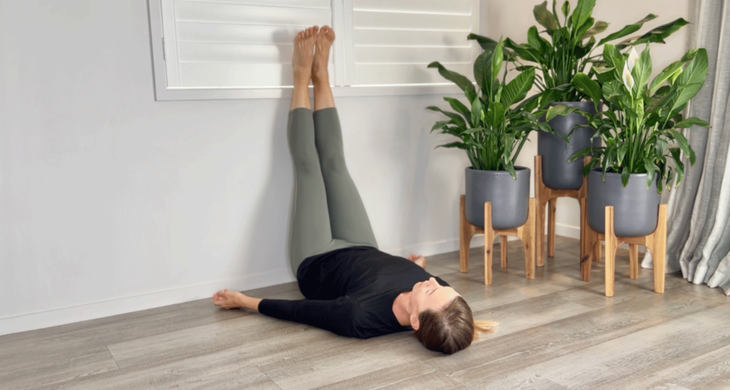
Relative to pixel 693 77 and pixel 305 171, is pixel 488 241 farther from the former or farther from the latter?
pixel 693 77

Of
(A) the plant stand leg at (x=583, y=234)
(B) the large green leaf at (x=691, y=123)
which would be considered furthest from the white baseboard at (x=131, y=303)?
(B) the large green leaf at (x=691, y=123)

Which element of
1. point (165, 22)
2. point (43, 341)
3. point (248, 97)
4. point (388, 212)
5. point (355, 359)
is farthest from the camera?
point (388, 212)

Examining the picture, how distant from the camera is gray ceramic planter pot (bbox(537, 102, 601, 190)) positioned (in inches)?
111

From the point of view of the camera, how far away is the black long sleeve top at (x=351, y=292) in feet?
7.05

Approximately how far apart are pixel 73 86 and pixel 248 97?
0.70 meters

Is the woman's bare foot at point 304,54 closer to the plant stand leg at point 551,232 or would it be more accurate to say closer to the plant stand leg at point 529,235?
the plant stand leg at point 529,235

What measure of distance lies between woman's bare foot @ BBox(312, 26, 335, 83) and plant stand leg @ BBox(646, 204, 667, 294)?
153 centimetres

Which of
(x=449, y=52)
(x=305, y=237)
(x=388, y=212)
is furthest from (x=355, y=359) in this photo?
(x=449, y=52)

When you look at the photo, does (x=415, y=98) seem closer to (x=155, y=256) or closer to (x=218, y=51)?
(x=218, y=51)

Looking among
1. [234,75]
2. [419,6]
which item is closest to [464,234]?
[419,6]

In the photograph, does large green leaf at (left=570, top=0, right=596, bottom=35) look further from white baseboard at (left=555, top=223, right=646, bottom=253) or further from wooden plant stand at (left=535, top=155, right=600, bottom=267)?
white baseboard at (left=555, top=223, right=646, bottom=253)


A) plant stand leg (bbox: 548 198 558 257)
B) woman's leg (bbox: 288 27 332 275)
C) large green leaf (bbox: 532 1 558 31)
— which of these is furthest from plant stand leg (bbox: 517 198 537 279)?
woman's leg (bbox: 288 27 332 275)

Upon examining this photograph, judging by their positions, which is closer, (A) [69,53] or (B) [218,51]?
(A) [69,53]

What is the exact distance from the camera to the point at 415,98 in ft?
10.6
